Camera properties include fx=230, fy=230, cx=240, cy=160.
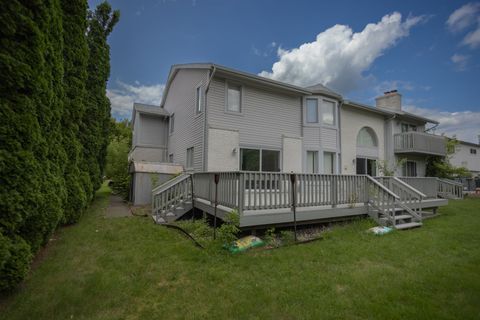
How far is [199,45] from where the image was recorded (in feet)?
49.8

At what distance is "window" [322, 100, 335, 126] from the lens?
11.6m

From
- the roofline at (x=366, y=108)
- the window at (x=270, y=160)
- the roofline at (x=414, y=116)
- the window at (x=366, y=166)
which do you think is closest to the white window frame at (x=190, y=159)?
the window at (x=270, y=160)

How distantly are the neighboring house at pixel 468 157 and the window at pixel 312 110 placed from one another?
21.2 m

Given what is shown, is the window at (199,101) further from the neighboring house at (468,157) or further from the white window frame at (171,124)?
the neighboring house at (468,157)

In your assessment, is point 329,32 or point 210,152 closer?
point 210,152

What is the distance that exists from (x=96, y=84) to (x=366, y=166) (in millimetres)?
14830

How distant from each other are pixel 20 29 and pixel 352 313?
5.60 meters

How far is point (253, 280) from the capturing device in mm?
3467

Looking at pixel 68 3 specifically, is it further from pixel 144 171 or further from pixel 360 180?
pixel 360 180

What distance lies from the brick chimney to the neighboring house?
13.0 m

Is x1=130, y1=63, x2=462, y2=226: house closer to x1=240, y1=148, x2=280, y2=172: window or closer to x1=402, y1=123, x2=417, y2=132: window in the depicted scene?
x1=240, y1=148, x2=280, y2=172: window

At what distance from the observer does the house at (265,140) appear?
20.6 ft

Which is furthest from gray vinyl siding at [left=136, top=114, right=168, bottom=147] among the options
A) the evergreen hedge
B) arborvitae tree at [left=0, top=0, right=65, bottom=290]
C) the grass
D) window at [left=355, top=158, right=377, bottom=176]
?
window at [left=355, top=158, right=377, bottom=176]

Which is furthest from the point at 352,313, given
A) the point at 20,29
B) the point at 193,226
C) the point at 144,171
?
the point at 144,171
